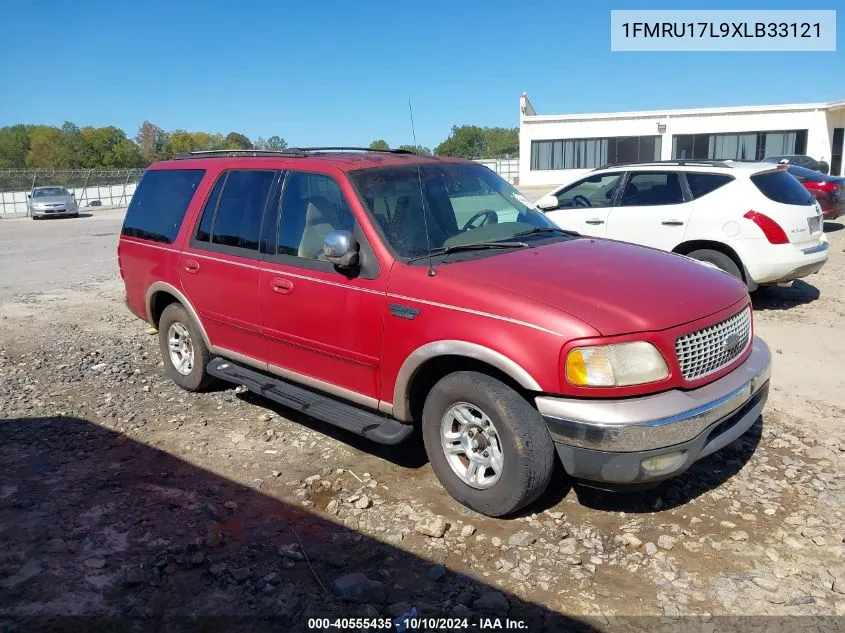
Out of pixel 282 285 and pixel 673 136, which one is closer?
pixel 282 285

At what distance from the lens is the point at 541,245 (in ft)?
14.5

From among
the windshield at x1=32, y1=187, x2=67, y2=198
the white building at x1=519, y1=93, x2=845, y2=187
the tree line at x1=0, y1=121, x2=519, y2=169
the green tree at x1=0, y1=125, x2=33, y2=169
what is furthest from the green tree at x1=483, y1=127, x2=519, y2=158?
the windshield at x1=32, y1=187, x2=67, y2=198

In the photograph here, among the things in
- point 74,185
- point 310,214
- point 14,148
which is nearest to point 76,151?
point 14,148

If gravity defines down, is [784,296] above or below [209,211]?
below

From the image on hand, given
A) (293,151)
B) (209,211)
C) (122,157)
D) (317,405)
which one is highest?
(122,157)

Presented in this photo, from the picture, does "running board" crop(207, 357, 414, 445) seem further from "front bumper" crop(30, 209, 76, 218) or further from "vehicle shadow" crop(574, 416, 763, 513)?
"front bumper" crop(30, 209, 76, 218)

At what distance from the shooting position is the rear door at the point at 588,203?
8805 mm

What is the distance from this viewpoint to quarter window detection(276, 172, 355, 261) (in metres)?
4.43

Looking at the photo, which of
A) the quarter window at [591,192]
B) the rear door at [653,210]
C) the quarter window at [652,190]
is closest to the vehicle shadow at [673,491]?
the rear door at [653,210]

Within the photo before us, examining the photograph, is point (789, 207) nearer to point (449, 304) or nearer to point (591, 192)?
point (591, 192)

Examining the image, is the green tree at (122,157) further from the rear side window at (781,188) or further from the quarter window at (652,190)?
the rear side window at (781,188)

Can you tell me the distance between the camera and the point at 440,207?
4.56 metres

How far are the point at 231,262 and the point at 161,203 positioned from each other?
4.72ft

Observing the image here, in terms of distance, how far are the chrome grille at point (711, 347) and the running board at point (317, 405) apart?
1.58 meters
